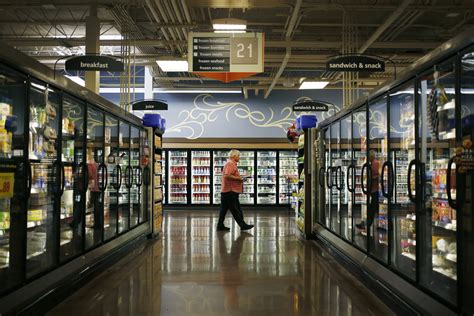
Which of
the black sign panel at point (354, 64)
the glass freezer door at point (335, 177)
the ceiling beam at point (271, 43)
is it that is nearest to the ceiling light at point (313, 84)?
the ceiling beam at point (271, 43)

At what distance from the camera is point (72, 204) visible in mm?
5051

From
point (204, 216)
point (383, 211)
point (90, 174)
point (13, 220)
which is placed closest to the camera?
point (13, 220)

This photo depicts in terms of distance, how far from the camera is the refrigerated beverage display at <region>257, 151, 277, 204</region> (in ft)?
47.6

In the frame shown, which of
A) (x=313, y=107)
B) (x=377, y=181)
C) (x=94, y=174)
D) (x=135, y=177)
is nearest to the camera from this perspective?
(x=377, y=181)

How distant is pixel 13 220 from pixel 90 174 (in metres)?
2.01

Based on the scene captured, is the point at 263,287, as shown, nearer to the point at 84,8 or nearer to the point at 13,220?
the point at 13,220

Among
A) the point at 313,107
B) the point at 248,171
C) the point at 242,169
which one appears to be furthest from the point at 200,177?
the point at 313,107

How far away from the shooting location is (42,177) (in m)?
4.31

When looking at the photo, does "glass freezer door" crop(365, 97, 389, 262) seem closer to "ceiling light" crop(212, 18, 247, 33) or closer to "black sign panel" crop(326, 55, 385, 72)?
"black sign panel" crop(326, 55, 385, 72)

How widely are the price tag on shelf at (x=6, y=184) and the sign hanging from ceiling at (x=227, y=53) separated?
422cm

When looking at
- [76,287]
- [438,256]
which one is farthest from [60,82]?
[438,256]

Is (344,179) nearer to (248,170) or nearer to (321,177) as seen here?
(321,177)

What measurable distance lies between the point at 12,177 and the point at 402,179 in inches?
144

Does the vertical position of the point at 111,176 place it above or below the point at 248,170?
below
